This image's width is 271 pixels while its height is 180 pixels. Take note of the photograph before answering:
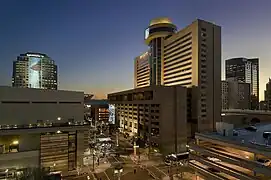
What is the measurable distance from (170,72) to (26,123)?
76805mm

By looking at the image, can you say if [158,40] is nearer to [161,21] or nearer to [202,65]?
[161,21]

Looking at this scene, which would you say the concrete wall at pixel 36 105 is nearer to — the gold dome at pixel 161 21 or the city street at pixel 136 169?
the city street at pixel 136 169

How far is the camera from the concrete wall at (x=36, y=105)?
152ft

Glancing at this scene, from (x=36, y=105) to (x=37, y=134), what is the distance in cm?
790

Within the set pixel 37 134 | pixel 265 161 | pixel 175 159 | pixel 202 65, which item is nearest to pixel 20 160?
pixel 37 134

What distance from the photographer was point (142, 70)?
153875mm

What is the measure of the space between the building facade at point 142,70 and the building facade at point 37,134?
97472mm

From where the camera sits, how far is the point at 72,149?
1907 inches

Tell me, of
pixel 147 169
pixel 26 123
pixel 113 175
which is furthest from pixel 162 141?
pixel 26 123

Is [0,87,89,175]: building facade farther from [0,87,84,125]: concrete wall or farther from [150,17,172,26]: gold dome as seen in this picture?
[150,17,172,26]: gold dome

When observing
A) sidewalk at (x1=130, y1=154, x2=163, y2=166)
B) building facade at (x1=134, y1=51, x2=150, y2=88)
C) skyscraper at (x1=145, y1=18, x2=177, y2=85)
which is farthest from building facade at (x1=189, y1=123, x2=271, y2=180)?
building facade at (x1=134, y1=51, x2=150, y2=88)

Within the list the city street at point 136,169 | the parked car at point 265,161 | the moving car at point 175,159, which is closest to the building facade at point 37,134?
the city street at point 136,169

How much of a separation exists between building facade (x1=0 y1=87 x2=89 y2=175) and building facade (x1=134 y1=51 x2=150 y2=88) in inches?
3837

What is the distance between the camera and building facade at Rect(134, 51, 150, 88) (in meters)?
146
